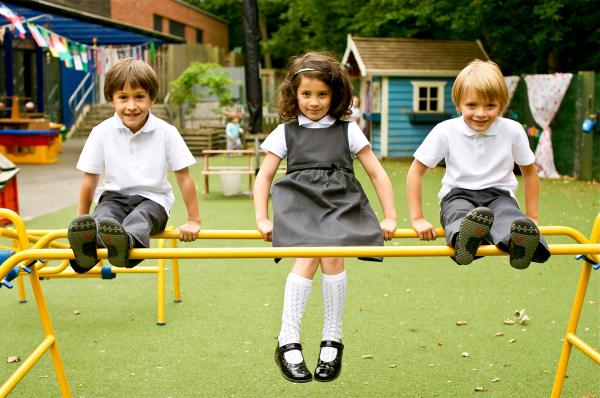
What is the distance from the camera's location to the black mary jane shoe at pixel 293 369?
3.02 metres

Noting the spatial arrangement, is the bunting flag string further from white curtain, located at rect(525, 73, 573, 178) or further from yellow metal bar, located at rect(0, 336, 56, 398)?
yellow metal bar, located at rect(0, 336, 56, 398)

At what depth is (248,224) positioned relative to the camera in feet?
28.0

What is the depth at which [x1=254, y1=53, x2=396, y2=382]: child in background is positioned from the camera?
3139mm

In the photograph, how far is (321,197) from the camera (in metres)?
3.25

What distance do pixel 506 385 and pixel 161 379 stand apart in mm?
1687

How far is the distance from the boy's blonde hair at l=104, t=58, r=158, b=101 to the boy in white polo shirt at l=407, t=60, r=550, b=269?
1.20m

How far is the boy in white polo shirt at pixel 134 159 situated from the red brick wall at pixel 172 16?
2495cm

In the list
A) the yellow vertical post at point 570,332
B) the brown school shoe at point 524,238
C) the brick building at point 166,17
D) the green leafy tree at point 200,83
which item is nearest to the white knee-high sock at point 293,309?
the brown school shoe at point 524,238

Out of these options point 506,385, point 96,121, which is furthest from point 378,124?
point 506,385

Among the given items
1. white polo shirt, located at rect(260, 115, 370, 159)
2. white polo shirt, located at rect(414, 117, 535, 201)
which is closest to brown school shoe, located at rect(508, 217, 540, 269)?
white polo shirt, located at rect(414, 117, 535, 201)

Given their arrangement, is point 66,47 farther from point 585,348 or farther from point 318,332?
point 585,348

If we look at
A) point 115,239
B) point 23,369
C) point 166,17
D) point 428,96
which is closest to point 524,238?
point 115,239

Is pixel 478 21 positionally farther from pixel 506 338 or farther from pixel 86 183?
pixel 86 183

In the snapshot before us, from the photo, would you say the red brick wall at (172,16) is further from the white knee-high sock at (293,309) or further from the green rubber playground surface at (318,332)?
the white knee-high sock at (293,309)
